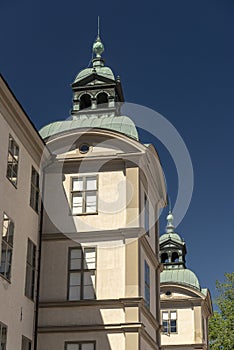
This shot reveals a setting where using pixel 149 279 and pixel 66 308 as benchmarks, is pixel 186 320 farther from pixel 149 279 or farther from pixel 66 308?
pixel 66 308

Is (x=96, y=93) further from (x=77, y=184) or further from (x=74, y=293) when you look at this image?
(x=74, y=293)

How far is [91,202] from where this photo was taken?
24.7 meters

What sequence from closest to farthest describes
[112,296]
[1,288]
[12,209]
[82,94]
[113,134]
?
[1,288]
[12,209]
[112,296]
[113,134]
[82,94]

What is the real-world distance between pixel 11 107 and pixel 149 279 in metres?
8.44

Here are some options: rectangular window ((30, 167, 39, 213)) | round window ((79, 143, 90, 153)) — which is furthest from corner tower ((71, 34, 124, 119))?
rectangular window ((30, 167, 39, 213))

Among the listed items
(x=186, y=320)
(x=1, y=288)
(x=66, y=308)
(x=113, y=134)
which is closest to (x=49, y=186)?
(x=113, y=134)

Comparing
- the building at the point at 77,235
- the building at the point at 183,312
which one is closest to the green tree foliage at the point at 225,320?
the building at the point at 183,312

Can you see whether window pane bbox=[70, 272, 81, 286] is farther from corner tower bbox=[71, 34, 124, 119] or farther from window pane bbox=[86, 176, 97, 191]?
corner tower bbox=[71, 34, 124, 119]

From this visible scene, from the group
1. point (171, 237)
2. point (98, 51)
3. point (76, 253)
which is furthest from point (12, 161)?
point (171, 237)

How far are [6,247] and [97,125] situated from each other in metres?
7.29

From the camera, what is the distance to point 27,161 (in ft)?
76.0

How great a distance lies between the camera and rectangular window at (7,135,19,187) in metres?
21.3

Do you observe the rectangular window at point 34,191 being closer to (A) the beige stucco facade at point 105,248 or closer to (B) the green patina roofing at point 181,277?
(A) the beige stucco facade at point 105,248

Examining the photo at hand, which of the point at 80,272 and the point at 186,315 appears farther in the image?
the point at 186,315
